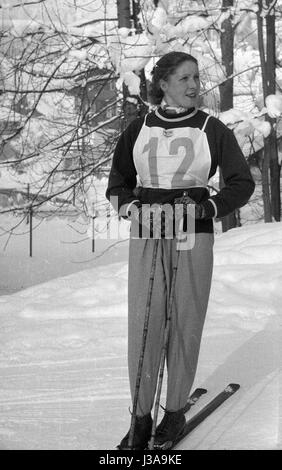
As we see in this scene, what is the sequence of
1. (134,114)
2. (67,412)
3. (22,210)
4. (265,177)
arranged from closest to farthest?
1. (67,412)
2. (134,114)
3. (265,177)
4. (22,210)

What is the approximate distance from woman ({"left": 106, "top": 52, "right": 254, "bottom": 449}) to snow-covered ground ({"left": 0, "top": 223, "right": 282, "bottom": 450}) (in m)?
0.36

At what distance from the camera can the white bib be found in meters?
3.51

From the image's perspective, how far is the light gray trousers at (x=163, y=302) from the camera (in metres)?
3.52

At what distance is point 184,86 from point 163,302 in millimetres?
962

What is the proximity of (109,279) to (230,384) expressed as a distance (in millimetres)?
2966

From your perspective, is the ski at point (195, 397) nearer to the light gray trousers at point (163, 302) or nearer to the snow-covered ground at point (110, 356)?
the snow-covered ground at point (110, 356)

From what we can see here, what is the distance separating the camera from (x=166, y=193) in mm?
3539

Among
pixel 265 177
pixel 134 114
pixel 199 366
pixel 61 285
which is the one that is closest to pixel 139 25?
pixel 134 114

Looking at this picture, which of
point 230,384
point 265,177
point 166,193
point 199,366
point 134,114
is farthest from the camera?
point 265,177

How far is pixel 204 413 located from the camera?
3977 millimetres

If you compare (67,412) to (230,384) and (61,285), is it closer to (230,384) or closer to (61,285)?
(230,384)

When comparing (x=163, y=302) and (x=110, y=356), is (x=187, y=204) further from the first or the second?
(x=110, y=356)

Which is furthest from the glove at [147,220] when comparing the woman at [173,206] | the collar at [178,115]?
the collar at [178,115]

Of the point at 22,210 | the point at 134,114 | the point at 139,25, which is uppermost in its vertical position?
the point at 139,25
